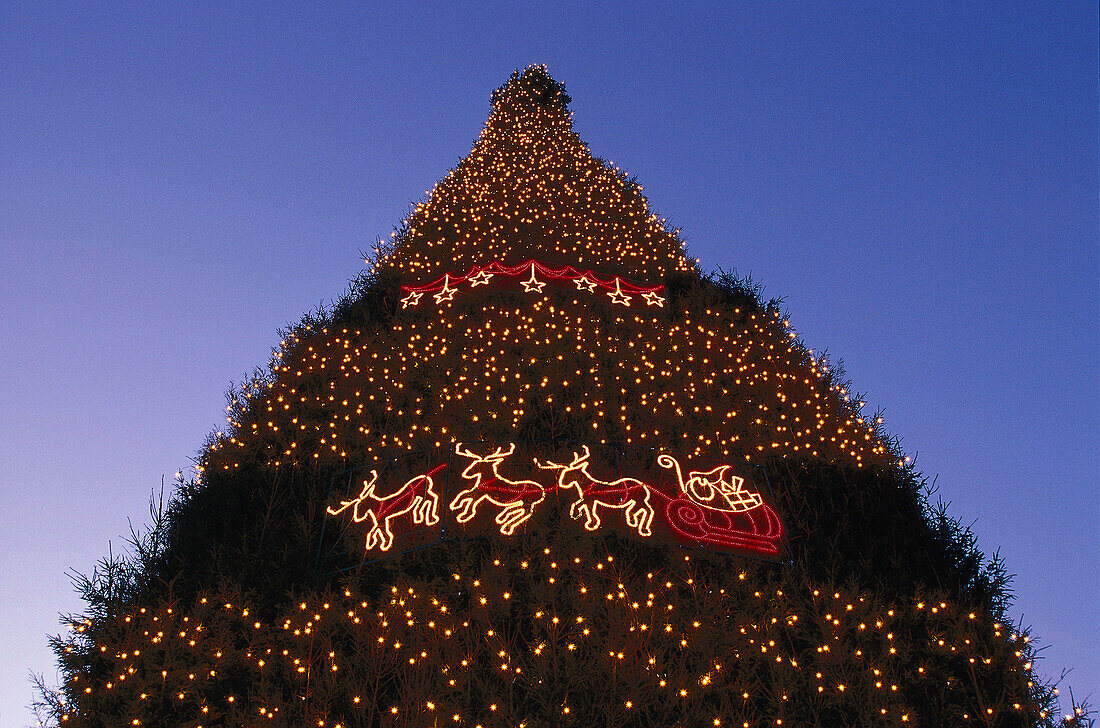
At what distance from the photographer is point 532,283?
27.2 feet

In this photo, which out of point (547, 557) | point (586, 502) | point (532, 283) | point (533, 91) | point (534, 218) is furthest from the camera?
point (533, 91)

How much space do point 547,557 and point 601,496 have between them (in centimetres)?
68

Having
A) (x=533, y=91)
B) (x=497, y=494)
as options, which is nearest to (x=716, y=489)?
(x=497, y=494)

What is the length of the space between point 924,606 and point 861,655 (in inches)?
25.2

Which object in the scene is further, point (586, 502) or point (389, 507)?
point (389, 507)

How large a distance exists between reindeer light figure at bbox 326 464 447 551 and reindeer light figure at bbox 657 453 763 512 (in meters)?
1.85

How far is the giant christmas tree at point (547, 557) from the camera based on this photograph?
3754 mm

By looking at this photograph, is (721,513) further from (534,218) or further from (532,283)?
(534,218)

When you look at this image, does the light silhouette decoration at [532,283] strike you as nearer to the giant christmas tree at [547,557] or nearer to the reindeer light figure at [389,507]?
the giant christmas tree at [547,557]

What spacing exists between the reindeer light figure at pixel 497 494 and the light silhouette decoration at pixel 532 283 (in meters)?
3.25

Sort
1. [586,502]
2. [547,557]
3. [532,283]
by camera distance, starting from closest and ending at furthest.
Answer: [547,557], [586,502], [532,283]

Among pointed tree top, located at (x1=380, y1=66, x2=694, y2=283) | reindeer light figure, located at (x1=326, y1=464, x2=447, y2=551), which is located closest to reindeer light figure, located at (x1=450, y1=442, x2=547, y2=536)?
reindeer light figure, located at (x1=326, y1=464, x2=447, y2=551)

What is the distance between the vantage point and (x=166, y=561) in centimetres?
464

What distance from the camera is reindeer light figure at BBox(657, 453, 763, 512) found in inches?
199
